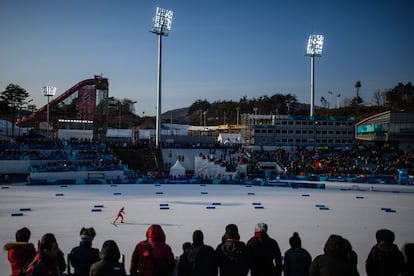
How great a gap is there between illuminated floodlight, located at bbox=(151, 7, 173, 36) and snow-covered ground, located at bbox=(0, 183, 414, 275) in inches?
1158

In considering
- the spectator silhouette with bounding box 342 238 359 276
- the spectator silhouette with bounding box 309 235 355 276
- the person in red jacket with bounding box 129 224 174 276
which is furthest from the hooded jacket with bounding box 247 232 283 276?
the person in red jacket with bounding box 129 224 174 276

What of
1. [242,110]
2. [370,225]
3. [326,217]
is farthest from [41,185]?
[242,110]

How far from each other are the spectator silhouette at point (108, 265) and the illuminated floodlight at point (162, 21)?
48.4 m

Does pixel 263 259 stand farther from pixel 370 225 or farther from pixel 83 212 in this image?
pixel 83 212

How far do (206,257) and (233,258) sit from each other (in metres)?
0.44

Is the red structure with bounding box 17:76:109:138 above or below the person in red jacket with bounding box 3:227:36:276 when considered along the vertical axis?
above

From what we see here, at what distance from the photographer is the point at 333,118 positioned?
59.1 metres

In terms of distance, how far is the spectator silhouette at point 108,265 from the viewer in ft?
16.2

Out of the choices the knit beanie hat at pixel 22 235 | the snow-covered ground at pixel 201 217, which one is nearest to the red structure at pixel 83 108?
the snow-covered ground at pixel 201 217

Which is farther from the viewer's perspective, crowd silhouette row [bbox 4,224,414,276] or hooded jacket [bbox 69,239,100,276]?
hooded jacket [bbox 69,239,100,276]

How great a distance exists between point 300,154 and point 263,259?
47.5 m

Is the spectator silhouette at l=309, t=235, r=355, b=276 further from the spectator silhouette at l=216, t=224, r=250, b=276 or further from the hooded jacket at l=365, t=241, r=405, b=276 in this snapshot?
the spectator silhouette at l=216, t=224, r=250, b=276

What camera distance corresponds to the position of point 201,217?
57.5 ft

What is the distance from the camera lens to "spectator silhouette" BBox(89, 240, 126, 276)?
494 centimetres
